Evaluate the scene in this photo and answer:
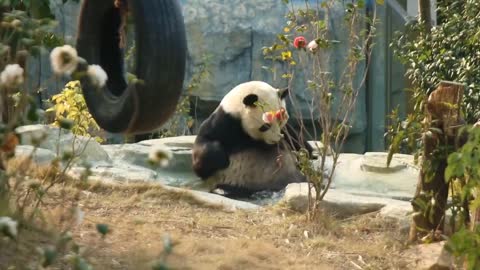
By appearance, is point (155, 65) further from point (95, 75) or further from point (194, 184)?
point (194, 184)

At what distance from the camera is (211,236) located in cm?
461

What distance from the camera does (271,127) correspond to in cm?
819

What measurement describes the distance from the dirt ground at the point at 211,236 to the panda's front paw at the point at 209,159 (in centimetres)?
257

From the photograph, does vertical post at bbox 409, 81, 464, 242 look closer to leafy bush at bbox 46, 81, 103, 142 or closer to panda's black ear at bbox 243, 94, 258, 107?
Answer: panda's black ear at bbox 243, 94, 258, 107

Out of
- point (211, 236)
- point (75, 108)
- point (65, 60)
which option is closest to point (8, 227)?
point (65, 60)

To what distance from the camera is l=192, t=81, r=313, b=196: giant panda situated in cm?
812

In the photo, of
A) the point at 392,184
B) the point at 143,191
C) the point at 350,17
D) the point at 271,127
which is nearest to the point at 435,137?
the point at 350,17

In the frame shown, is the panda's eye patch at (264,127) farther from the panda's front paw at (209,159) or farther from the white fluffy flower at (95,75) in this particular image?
the white fluffy flower at (95,75)

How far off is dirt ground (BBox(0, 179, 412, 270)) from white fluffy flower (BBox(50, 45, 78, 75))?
0.96m

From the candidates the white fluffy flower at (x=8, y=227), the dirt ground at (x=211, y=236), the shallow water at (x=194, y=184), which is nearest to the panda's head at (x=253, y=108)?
the shallow water at (x=194, y=184)

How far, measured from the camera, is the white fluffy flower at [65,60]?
8.00 feet

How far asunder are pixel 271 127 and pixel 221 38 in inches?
185

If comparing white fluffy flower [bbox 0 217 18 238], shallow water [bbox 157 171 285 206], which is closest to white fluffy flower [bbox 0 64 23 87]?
white fluffy flower [bbox 0 217 18 238]

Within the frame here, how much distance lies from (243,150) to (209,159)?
394 millimetres
